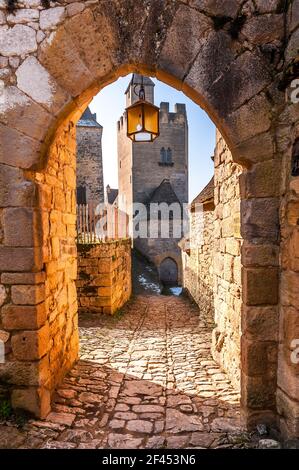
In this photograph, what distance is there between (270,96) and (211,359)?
Answer: 10.7 feet

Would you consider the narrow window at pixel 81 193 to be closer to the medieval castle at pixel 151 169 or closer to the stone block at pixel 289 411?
the medieval castle at pixel 151 169

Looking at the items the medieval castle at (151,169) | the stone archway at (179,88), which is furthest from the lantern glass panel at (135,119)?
the medieval castle at (151,169)

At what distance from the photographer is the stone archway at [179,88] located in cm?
216

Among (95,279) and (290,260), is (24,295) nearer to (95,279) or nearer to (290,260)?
(290,260)

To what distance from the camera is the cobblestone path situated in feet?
7.47

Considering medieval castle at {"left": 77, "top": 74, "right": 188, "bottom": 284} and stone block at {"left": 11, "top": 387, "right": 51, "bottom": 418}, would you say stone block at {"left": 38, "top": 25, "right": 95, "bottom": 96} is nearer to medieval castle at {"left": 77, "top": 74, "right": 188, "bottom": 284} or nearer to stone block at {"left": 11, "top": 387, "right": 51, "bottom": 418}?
stone block at {"left": 11, "top": 387, "right": 51, "bottom": 418}

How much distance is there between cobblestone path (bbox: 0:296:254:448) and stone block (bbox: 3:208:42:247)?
60.8 inches

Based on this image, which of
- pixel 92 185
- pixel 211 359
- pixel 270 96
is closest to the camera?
pixel 270 96

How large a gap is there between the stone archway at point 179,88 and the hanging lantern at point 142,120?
809mm

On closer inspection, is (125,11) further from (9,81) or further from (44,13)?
(9,81)

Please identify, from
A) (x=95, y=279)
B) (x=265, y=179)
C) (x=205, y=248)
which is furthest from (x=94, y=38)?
(x=95, y=279)
